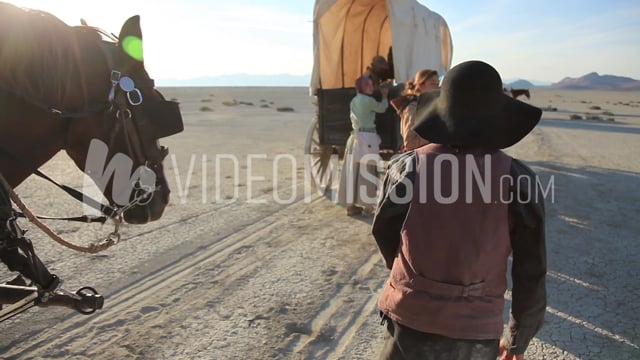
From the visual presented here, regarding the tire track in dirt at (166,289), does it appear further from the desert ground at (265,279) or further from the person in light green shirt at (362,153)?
the person in light green shirt at (362,153)

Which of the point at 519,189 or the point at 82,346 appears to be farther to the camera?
the point at 82,346

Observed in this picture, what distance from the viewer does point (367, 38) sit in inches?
336

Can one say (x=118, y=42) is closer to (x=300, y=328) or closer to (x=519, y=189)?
(x=519, y=189)

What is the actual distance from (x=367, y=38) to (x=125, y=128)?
7.02 m

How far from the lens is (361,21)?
831 centimetres

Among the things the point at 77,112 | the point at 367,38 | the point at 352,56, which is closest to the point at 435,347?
the point at 77,112

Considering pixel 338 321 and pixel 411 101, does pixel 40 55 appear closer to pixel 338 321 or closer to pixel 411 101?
pixel 338 321

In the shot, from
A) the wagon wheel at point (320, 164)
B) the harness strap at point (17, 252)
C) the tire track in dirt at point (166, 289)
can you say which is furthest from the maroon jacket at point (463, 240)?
the wagon wheel at point (320, 164)

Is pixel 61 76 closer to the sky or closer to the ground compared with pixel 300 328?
closer to the sky

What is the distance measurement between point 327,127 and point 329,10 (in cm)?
186

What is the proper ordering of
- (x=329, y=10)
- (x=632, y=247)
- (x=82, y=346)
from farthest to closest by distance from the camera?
1. (x=329, y=10)
2. (x=632, y=247)
3. (x=82, y=346)

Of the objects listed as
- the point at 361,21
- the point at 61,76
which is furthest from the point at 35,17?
the point at 361,21

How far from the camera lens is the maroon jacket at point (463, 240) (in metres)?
1.66

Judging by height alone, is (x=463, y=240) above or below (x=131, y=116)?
below
